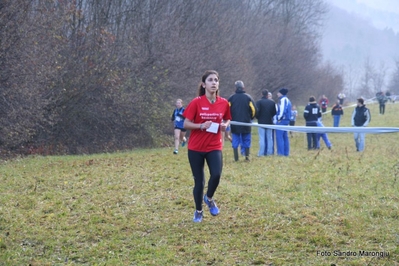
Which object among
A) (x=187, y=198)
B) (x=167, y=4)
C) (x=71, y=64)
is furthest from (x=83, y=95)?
(x=187, y=198)

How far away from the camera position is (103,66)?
79.0ft

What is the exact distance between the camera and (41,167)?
14.8 m

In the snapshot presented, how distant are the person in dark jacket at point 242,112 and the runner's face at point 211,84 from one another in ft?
22.7

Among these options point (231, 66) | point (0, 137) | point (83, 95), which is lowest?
point (0, 137)

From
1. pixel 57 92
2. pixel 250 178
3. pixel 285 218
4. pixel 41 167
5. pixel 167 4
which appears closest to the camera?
pixel 285 218

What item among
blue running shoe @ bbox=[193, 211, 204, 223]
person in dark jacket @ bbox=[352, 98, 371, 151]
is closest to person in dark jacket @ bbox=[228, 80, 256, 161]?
person in dark jacket @ bbox=[352, 98, 371, 151]

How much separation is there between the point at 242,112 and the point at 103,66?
435 inches

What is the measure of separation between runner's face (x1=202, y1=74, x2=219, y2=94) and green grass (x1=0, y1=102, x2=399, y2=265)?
6.26ft

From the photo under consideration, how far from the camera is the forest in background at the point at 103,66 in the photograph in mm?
18797

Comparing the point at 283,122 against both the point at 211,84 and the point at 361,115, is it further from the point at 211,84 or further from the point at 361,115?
the point at 211,84

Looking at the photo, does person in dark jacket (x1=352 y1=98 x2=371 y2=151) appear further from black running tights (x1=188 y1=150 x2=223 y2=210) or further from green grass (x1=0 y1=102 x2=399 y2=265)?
black running tights (x1=188 y1=150 x2=223 y2=210)

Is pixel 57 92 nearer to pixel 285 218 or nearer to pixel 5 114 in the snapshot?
pixel 5 114

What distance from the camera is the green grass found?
263 inches

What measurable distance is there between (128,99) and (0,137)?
24.8 ft
